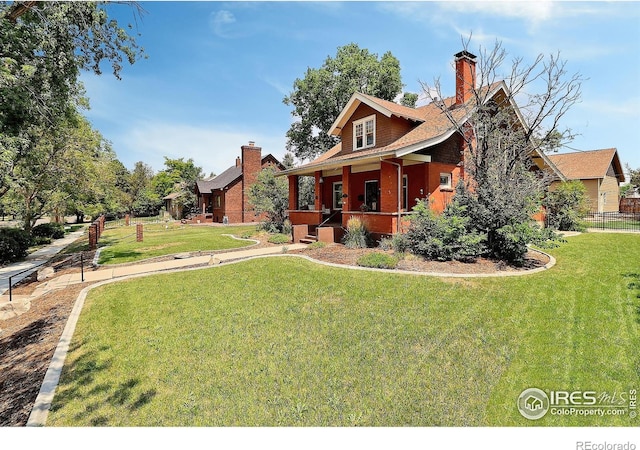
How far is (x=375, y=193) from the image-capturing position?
661 inches

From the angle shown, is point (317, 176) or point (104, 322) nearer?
point (104, 322)

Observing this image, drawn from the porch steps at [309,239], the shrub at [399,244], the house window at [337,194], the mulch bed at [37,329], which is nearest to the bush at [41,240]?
the mulch bed at [37,329]

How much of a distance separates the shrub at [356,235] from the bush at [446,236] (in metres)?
2.23

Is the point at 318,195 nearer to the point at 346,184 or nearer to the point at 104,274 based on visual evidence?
the point at 346,184

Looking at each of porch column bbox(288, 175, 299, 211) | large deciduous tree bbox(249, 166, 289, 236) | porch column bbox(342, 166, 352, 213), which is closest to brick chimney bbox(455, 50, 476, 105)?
porch column bbox(342, 166, 352, 213)

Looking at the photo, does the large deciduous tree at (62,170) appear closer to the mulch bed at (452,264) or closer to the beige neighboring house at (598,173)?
the mulch bed at (452,264)

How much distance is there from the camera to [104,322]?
6.08m

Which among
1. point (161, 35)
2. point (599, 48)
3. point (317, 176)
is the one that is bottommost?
point (317, 176)

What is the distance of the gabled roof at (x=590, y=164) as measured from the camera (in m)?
29.2
